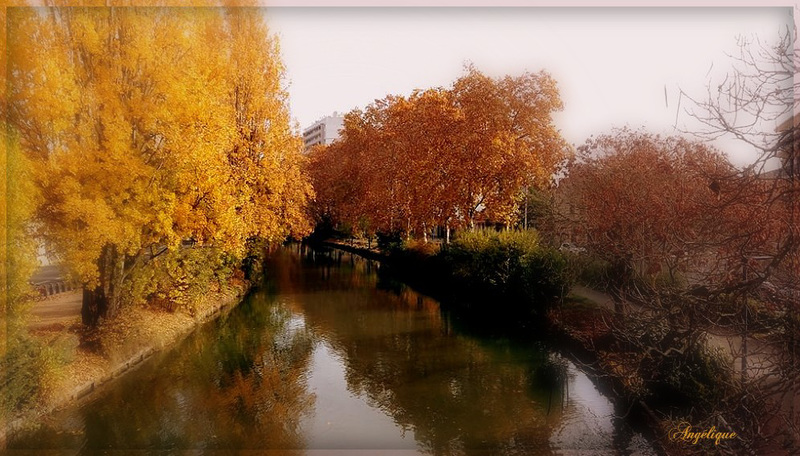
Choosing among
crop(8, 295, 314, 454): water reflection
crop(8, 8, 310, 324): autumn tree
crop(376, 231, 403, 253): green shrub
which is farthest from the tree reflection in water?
crop(376, 231, 403, 253): green shrub

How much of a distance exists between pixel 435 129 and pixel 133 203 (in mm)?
17921

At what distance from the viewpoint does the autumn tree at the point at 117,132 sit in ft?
39.8

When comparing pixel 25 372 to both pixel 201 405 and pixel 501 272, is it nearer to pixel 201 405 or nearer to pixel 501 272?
pixel 201 405

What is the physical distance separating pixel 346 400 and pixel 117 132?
1008 centimetres

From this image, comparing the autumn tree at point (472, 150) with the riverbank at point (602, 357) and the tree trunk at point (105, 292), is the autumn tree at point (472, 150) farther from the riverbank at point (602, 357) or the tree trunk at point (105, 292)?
the tree trunk at point (105, 292)

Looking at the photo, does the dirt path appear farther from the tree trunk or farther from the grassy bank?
the grassy bank

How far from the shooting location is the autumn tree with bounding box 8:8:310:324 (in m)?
12.1

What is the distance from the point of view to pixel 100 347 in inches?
608

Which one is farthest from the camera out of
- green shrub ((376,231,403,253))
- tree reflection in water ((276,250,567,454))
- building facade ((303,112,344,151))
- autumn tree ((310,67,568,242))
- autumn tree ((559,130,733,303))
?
building facade ((303,112,344,151))

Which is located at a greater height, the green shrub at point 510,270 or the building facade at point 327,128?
the building facade at point 327,128
